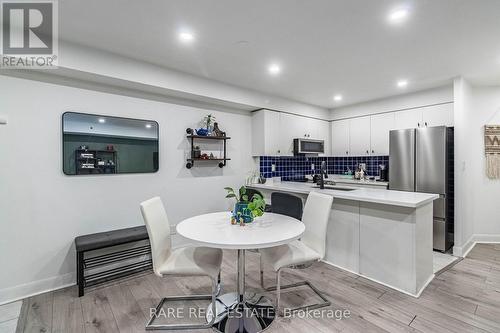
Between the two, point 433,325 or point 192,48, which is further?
point 192,48

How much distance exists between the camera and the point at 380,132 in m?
4.45

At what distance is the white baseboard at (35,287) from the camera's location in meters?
2.28

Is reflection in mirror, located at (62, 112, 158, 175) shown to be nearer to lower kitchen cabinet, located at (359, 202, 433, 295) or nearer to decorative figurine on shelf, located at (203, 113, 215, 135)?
decorative figurine on shelf, located at (203, 113, 215, 135)

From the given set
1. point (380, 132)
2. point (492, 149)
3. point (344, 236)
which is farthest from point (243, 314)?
point (492, 149)

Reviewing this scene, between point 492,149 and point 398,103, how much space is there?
59.3 inches

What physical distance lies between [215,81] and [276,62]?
996 millimetres

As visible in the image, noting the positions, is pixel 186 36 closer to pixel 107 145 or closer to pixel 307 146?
pixel 107 145

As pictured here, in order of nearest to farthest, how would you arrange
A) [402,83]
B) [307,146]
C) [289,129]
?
[402,83] → [289,129] → [307,146]

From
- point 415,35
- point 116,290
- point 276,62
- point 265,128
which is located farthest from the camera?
point 265,128

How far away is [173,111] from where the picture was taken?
3408 mm

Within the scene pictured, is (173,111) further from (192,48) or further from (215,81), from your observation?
(192,48)

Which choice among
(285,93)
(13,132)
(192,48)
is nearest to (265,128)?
(285,93)

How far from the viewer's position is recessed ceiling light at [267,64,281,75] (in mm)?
2971

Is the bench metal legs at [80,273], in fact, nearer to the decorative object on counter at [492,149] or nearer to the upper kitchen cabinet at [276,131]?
the upper kitchen cabinet at [276,131]
